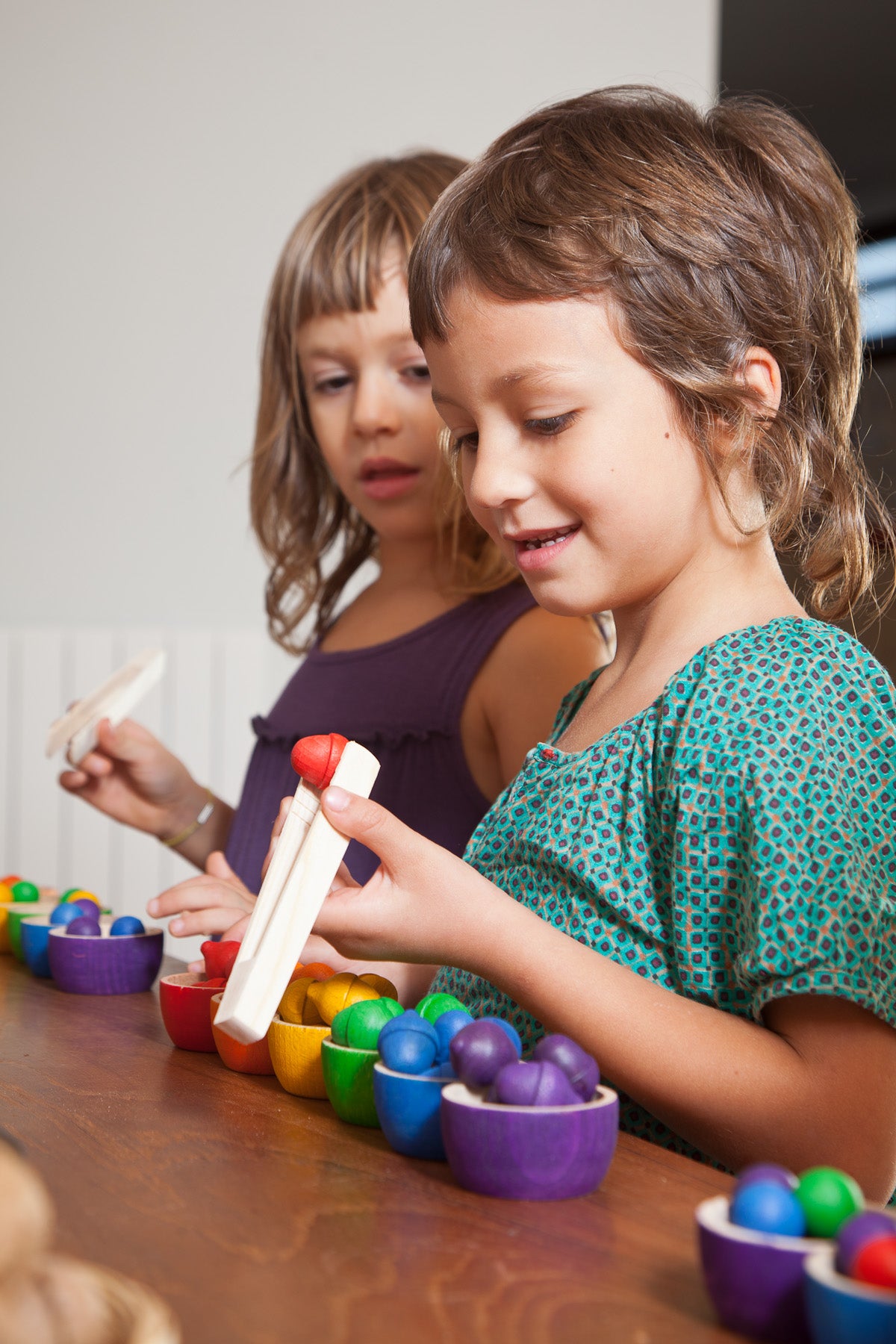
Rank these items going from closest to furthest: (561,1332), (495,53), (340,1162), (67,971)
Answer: (561,1332) < (340,1162) < (67,971) < (495,53)

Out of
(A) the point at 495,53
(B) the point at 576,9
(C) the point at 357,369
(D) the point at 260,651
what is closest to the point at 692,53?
(B) the point at 576,9

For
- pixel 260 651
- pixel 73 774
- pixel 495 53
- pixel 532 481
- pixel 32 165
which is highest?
pixel 495 53

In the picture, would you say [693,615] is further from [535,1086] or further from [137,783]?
[137,783]

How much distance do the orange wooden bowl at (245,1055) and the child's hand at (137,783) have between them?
0.61 m

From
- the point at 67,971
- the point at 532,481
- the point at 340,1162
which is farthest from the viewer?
the point at 67,971

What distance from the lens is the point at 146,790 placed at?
1.29 m

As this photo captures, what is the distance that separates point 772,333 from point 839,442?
0.26 ft

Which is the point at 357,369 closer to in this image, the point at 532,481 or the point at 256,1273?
the point at 532,481

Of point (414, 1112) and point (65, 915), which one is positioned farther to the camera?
point (65, 915)

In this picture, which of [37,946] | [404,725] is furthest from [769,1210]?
[404,725]

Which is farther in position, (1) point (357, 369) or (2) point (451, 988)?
(1) point (357, 369)

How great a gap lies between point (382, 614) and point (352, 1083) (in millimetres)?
777

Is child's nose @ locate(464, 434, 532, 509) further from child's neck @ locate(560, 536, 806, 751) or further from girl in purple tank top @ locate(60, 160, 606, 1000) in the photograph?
girl in purple tank top @ locate(60, 160, 606, 1000)

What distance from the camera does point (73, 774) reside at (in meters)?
1.22
